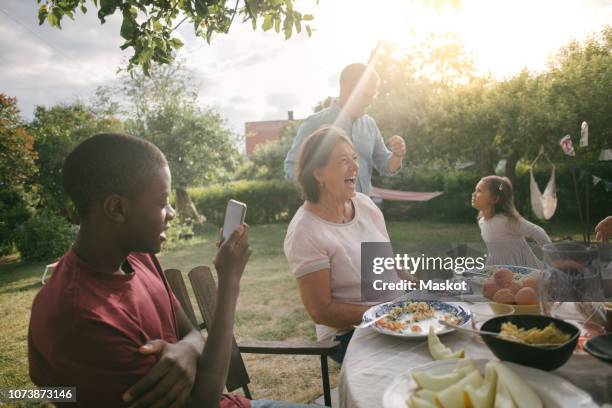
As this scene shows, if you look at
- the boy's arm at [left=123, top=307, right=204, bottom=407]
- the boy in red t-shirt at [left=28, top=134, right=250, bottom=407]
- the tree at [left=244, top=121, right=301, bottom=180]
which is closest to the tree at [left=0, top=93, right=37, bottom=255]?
the boy in red t-shirt at [left=28, top=134, right=250, bottom=407]

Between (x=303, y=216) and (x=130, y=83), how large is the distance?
18.8 m

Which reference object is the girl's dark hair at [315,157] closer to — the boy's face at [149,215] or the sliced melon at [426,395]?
the boy's face at [149,215]

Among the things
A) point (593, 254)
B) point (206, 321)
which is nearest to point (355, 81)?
point (206, 321)

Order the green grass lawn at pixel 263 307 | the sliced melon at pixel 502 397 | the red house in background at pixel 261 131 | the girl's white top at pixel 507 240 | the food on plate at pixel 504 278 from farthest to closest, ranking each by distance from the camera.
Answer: the red house in background at pixel 261 131
the girl's white top at pixel 507 240
the green grass lawn at pixel 263 307
the food on plate at pixel 504 278
the sliced melon at pixel 502 397

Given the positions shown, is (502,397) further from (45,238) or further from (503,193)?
(45,238)

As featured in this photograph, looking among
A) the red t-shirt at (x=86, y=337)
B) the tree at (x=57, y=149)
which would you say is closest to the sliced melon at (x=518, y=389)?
the red t-shirt at (x=86, y=337)

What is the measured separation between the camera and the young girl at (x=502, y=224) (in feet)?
15.7

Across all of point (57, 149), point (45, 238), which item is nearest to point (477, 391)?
point (45, 238)

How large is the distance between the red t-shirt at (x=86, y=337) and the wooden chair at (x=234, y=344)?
0.70 meters

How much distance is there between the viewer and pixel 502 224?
4.88 meters

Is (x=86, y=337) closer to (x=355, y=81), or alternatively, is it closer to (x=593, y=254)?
(x=593, y=254)

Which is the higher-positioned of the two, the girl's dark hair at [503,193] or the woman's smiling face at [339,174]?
the woman's smiling face at [339,174]

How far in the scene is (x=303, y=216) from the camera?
7.93 ft

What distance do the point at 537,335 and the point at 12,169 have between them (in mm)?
12455
